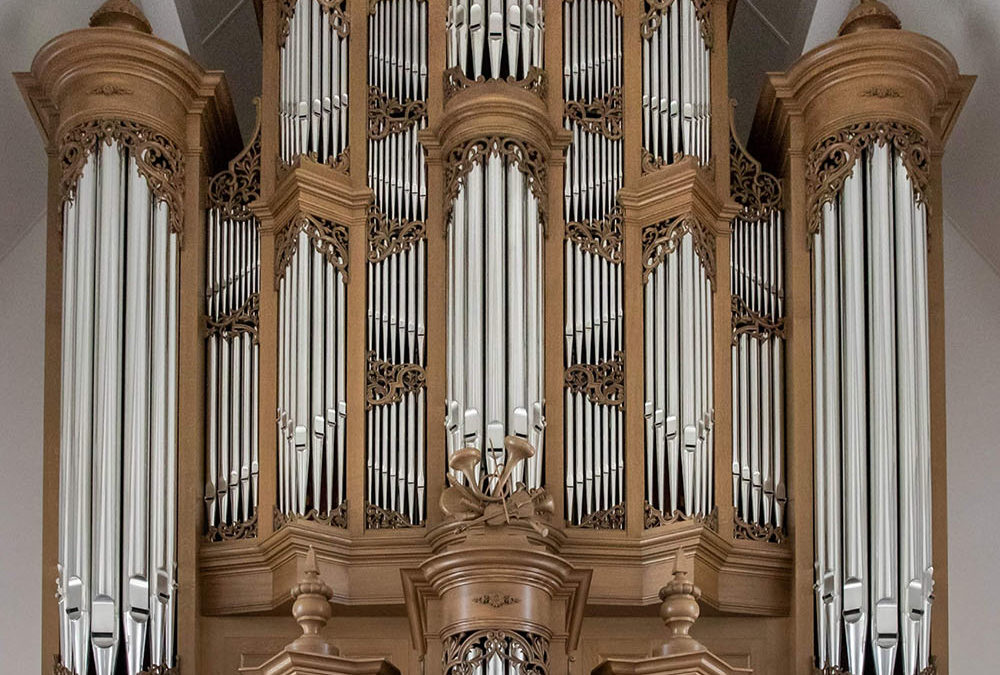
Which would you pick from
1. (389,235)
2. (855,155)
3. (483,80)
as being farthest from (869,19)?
(389,235)

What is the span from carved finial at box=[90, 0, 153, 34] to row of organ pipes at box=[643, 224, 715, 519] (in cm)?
375

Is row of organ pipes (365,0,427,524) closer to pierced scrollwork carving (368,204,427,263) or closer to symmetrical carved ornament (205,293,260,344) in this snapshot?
pierced scrollwork carving (368,204,427,263)

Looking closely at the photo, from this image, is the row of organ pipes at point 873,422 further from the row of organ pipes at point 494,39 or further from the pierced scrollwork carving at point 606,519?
the row of organ pipes at point 494,39

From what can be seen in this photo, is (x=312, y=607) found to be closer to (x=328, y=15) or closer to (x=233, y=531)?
(x=233, y=531)

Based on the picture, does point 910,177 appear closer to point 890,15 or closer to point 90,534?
point 890,15

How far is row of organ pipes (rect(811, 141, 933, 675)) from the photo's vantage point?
17469mm

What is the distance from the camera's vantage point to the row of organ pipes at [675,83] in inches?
745

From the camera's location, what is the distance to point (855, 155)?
18594mm

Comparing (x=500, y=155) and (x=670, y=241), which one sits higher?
(x=500, y=155)

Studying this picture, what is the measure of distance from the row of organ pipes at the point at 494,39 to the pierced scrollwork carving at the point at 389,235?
3.75ft

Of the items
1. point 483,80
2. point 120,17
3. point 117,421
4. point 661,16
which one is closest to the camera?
point 117,421

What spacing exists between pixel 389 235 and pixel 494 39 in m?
1.56

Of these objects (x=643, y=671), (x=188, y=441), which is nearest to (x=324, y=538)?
(x=188, y=441)

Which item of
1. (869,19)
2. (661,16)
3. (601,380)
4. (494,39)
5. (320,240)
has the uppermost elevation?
(661,16)
